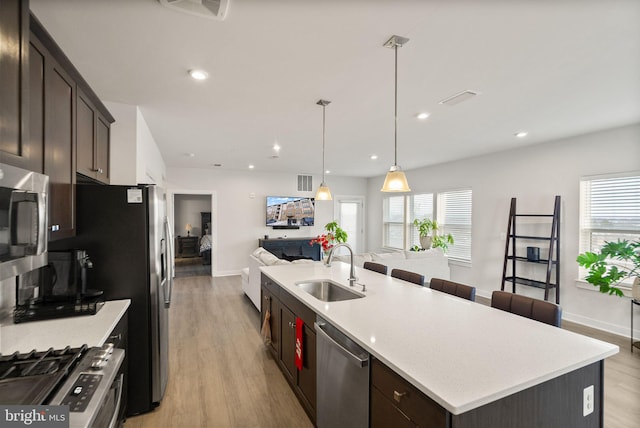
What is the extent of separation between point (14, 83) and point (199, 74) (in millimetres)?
1343

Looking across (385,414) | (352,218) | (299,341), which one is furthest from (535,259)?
(352,218)

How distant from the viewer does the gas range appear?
103 cm

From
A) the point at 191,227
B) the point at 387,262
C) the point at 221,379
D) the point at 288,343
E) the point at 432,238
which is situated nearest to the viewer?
the point at 288,343

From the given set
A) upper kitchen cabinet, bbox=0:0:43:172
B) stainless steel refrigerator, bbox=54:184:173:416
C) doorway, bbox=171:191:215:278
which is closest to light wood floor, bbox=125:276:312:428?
stainless steel refrigerator, bbox=54:184:173:416

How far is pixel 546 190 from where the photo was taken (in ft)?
14.6

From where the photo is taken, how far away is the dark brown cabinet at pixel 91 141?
2.09 m

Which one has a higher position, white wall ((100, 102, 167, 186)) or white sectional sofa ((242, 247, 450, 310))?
white wall ((100, 102, 167, 186))

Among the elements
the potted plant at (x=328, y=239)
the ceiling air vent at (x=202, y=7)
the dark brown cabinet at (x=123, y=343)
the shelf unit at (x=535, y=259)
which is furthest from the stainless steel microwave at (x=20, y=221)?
the shelf unit at (x=535, y=259)

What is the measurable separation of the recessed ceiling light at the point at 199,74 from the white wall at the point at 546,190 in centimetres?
478

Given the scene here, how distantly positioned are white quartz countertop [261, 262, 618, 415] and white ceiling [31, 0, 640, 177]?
1.71 m

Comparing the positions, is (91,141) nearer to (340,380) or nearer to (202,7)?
(202,7)

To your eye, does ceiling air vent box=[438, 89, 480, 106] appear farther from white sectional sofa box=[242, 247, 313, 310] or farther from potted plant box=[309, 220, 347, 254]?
white sectional sofa box=[242, 247, 313, 310]

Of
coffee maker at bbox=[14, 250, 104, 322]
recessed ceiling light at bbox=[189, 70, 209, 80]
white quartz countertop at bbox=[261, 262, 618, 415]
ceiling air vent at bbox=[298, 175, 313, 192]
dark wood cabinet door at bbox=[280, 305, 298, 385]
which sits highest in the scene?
recessed ceiling light at bbox=[189, 70, 209, 80]

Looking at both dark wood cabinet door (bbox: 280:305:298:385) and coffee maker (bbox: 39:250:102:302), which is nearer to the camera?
coffee maker (bbox: 39:250:102:302)
